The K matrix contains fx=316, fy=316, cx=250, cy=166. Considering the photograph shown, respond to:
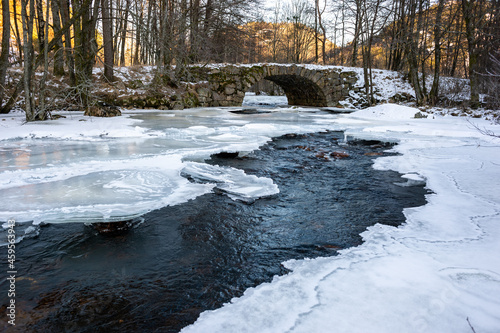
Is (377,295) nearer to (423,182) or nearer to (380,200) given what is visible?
(380,200)

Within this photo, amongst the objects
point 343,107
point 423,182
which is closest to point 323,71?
point 343,107

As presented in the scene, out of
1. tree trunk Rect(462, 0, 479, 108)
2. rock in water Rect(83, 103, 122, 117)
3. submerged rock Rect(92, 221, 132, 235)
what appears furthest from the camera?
tree trunk Rect(462, 0, 479, 108)

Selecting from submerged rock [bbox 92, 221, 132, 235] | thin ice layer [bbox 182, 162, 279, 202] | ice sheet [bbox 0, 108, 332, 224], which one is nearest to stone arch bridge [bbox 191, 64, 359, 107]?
ice sheet [bbox 0, 108, 332, 224]

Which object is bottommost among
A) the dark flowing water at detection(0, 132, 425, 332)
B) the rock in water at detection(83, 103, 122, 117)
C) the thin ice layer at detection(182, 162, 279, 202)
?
the dark flowing water at detection(0, 132, 425, 332)

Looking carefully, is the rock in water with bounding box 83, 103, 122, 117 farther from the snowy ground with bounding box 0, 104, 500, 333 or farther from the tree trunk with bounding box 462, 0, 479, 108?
the tree trunk with bounding box 462, 0, 479, 108

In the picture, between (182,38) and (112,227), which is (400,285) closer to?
(112,227)

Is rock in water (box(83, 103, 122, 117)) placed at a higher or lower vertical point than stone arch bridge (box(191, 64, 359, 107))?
lower

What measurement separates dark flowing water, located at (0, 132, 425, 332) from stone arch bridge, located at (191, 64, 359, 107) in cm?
1320

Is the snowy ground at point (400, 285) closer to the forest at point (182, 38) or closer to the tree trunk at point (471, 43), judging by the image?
the forest at point (182, 38)

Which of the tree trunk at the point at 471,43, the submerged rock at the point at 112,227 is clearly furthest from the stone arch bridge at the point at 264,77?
the submerged rock at the point at 112,227

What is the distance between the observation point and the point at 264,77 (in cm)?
1703

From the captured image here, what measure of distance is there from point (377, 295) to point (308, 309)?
373 mm

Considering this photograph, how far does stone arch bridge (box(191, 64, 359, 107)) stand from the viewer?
15.8m

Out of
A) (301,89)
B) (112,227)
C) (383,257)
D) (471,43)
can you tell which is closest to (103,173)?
(112,227)
